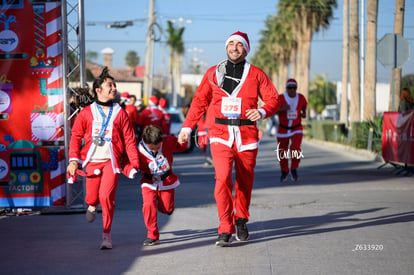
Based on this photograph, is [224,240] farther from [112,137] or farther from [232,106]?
[112,137]

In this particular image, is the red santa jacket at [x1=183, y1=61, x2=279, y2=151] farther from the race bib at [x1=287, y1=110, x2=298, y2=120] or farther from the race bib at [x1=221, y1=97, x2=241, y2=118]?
the race bib at [x1=287, y1=110, x2=298, y2=120]

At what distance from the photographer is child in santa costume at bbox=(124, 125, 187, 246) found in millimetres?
7426

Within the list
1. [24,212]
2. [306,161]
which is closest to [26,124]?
[24,212]

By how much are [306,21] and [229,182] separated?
47.4 metres

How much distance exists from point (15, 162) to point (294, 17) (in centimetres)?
4796

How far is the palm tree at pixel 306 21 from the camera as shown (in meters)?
51.8

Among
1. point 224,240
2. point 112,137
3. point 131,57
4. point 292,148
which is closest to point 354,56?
point 292,148

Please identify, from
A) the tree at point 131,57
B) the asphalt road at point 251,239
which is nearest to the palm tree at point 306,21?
the asphalt road at point 251,239

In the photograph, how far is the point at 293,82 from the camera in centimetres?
1427

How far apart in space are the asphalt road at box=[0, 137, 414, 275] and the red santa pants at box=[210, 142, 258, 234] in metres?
0.30

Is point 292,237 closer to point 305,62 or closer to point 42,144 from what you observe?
point 42,144

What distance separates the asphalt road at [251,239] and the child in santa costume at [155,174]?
0.97ft

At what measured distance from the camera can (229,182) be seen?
24.3ft
